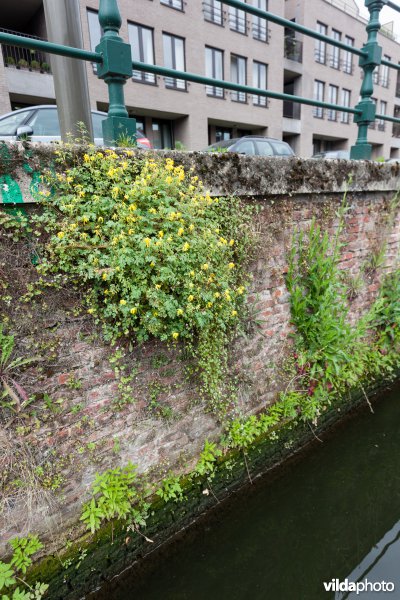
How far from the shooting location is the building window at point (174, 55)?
50.5 ft

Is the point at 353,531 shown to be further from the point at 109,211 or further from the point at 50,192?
the point at 50,192

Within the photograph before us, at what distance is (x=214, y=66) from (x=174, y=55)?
2.56 m

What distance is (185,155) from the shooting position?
7.13ft

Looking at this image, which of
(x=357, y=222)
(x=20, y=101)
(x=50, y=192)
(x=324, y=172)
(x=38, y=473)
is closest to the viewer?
(x=50, y=192)

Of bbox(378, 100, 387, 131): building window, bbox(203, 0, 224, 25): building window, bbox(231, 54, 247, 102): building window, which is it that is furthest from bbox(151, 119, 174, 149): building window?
bbox(378, 100, 387, 131): building window

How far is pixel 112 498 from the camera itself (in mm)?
2172

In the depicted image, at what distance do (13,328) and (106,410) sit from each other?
73 cm

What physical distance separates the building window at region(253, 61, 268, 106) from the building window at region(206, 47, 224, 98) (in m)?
2.39

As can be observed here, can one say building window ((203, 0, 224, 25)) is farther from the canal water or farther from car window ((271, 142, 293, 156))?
the canal water

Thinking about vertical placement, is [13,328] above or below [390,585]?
above

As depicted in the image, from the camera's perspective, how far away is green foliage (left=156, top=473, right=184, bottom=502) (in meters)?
2.43

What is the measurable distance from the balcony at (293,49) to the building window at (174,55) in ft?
28.9

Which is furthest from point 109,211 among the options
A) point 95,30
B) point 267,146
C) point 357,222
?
point 95,30

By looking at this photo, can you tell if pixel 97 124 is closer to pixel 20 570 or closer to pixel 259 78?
pixel 20 570
